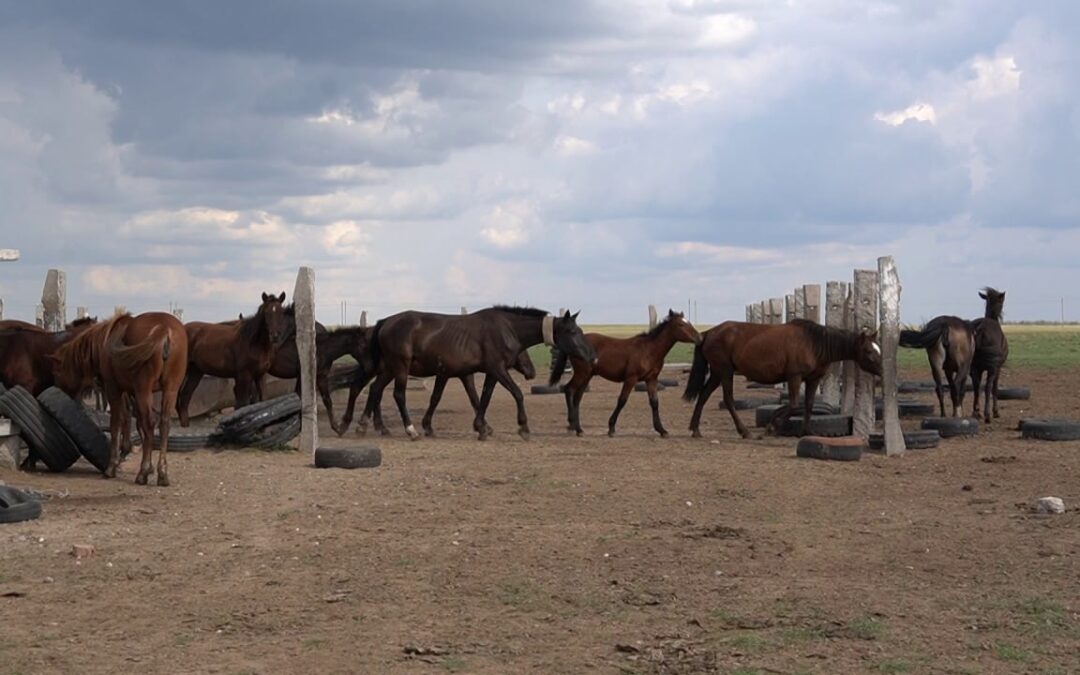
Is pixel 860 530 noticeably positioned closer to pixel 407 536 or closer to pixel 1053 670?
pixel 407 536

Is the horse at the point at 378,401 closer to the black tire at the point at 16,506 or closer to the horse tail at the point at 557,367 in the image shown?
the horse tail at the point at 557,367

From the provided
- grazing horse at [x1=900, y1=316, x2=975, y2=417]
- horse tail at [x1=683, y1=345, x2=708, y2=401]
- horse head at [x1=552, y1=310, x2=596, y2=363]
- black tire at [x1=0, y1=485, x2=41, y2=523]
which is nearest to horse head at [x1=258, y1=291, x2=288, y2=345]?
horse head at [x1=552, y1=310, x2=596, y2=363]

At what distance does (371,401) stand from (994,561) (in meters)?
12.2

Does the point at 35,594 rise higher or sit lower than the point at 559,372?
lower

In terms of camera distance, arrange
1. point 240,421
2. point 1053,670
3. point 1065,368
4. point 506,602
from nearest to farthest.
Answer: point 1053,670 < point 506,602 < point 240,421 < point 1065,368

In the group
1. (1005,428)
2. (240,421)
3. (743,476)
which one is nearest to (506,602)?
(743,476)

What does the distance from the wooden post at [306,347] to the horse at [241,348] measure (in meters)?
2.33

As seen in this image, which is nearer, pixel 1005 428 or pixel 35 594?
pixel 35 594

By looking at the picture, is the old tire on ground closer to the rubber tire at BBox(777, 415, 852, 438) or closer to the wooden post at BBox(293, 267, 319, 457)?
the rubber tire at BBox(777, 415, 852, 438)

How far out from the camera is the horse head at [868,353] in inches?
712

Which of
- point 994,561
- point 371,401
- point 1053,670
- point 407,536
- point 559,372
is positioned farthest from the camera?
point 559,372

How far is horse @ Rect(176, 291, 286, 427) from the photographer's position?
62.2ft

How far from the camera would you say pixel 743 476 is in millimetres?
14555

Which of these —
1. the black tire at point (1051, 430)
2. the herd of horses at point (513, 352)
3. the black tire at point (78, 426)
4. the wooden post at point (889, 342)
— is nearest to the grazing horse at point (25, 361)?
the black tire at point (78, 426)
